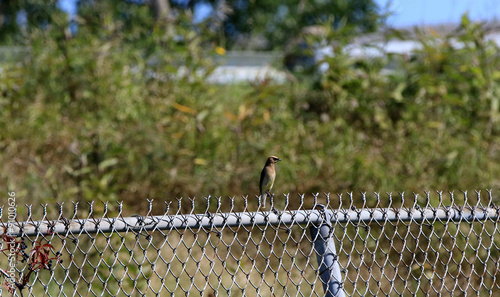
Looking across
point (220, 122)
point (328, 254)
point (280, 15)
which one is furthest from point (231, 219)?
point (280, 15)

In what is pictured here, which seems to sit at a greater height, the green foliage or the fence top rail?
the fence top rail

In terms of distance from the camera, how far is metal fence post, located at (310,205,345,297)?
2285mm

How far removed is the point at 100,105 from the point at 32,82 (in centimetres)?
74

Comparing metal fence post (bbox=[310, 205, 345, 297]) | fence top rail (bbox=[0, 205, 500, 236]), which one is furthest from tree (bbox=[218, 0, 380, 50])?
metal fence post (bbox=[310, 205, 345, 297])

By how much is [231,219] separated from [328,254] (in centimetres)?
41

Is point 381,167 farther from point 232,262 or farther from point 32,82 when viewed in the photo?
point 32,82

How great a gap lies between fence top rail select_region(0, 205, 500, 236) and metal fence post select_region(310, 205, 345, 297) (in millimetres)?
29

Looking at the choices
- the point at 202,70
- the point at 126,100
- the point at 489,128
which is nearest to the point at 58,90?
the point at 126,100

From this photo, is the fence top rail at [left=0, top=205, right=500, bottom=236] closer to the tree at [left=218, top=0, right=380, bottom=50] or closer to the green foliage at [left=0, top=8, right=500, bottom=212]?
the green foliage at [left=0, top=8, right=500, bottom=212]

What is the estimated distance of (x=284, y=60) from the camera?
27.9 ft

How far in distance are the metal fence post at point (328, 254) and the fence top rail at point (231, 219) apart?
3 cm

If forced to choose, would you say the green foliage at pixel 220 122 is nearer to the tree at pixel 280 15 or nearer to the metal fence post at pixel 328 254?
the metal fence post at pixel 328 254

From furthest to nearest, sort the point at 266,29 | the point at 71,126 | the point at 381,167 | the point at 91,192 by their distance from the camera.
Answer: the point at 266,29 < the point at 71,126 < the point at 381,167 < the point at 91,192

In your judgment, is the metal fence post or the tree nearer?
the metal fence post
